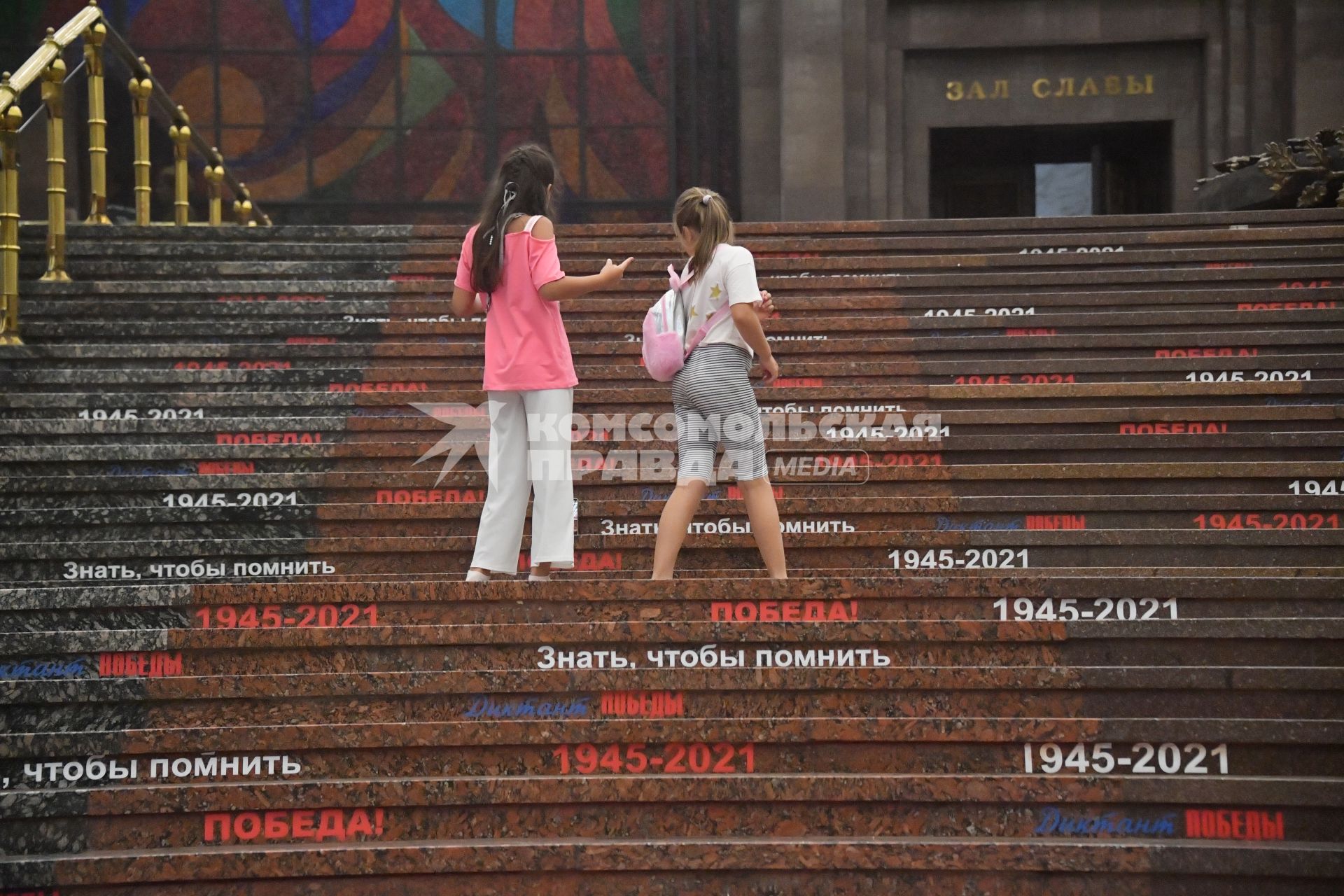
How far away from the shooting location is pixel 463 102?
605 inches

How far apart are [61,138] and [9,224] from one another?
3.46ft

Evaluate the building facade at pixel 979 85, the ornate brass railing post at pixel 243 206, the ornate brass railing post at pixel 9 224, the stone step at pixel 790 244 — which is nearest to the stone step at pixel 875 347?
the ornate brass railing post at pixel 9 224

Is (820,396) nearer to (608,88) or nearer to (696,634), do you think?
(696,634)

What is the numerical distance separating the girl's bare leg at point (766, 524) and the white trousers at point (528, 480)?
39 cm

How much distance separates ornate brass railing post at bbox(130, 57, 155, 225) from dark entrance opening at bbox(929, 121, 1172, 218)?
28.2 ft

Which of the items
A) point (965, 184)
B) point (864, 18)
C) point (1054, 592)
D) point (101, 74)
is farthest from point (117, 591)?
point (965, 184)

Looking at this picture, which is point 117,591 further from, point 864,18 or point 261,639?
point 864,18

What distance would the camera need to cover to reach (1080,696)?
4547mm

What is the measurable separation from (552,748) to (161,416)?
11.6ft

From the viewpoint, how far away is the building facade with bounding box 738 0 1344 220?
14.6 m

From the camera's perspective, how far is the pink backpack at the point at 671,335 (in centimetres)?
538

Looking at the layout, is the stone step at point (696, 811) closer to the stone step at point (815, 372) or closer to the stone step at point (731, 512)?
the stone step at point (731, 512)

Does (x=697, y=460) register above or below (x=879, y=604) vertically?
above

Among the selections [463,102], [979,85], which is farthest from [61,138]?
[979,85]
